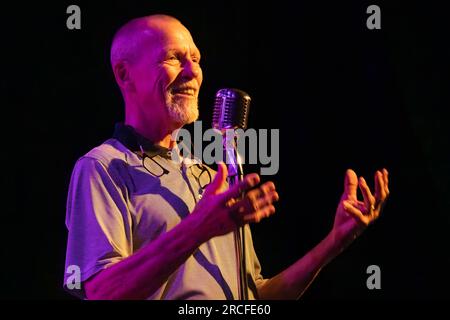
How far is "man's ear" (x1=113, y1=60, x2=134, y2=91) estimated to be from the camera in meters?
2.09

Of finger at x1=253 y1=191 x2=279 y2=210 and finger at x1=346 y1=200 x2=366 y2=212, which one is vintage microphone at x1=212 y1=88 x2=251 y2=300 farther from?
finger at x1=346 y1=200 x2=366 y2=212

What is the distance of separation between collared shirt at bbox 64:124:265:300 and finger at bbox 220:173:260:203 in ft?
1.17

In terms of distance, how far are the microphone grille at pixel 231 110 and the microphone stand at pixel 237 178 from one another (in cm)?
3

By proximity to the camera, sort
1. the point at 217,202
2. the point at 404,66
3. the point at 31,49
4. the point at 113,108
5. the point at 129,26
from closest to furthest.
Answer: the point at 217,202 < the point at 129,26 < the point at 31,49 < the point at 113,108 < the point at 404,66

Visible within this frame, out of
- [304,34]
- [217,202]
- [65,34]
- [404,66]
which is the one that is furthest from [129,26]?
[404,66]

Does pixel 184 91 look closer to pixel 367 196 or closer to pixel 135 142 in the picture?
pixel 135 142

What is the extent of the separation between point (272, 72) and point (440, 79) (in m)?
0.76

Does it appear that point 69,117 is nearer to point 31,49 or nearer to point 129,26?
point 31,49

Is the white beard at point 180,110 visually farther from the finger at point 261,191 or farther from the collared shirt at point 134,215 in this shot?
the finger at point 261,191

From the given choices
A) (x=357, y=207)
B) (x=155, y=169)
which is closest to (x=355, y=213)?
(x=357, y=207)

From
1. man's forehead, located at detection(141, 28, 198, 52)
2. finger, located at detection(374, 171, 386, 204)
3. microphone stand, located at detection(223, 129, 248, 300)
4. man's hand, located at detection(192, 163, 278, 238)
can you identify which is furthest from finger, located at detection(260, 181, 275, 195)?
man's forehead, located at detection(141, 28, 198, 52)

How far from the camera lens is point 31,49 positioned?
2.52m

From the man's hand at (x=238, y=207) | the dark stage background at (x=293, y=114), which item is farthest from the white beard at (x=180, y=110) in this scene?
the dark stage background at (x=293, y=114)

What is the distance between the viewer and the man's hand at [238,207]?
1.50 meters
